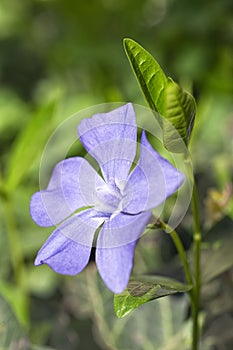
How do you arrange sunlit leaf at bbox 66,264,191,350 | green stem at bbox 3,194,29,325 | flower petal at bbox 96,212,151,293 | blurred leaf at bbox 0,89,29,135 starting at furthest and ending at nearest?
1. blurred leaf at bbox 0,89,29,135
2. green stem at bbox 3,194,29,325
3. sunlit leaf at bbox 66,264,191,350
4. flower petal at bbox 96,212,151,293

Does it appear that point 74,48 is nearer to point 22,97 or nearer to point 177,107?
point 22,97

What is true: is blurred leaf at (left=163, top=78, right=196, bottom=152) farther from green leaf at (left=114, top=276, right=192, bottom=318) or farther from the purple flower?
green leaf at (left=114, top=276, right=192, bottom=318)

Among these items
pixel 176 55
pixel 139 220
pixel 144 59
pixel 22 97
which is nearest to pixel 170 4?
pixel 176 55

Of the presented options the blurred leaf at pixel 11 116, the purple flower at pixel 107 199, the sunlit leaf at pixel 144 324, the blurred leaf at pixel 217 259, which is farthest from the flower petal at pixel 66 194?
the blurred leaf at pixel 11 116

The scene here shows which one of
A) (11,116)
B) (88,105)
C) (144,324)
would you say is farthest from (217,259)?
(11,116)

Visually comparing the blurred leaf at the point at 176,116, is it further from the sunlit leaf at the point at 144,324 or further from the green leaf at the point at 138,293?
the sunlit leaf at the point at 144,324

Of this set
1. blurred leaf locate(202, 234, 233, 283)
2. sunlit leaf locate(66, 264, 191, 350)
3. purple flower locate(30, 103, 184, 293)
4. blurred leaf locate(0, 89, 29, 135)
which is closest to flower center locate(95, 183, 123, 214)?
purple flower locate(30, 103, 184, 293)

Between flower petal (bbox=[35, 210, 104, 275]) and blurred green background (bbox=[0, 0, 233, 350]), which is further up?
flower petal (bbox=[35, 210, 104, 275])
